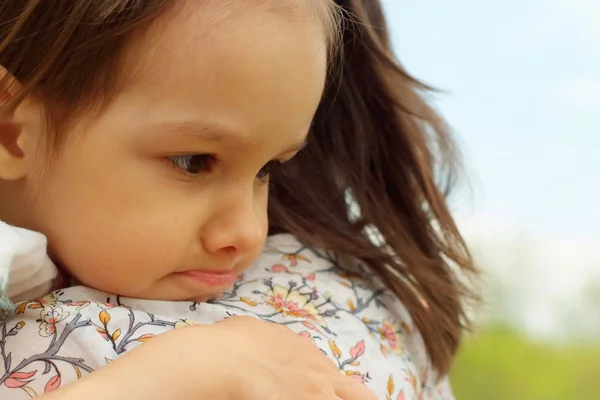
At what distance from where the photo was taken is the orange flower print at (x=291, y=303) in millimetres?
916

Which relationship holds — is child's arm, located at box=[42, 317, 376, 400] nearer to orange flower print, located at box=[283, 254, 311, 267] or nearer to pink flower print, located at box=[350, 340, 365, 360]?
pink flower print, located at box=[350, 340, 365, 360]

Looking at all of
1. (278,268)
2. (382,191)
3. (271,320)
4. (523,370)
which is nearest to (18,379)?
(271,320)

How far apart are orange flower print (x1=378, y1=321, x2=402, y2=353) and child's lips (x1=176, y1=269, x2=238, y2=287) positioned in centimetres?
22

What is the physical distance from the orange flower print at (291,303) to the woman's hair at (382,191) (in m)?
0.11

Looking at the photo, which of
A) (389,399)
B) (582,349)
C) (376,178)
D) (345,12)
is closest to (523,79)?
(582,349)

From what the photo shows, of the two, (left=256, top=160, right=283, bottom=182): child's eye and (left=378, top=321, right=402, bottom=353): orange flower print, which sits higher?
(left=256, top=160, right=283, bottom=182): child's eye

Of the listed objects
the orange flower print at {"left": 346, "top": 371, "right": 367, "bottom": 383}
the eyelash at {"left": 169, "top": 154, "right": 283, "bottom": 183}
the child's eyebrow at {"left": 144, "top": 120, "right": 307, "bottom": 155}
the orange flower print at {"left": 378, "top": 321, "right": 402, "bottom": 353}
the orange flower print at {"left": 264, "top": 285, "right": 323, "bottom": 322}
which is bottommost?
the orange flower print at {"left": 378, "top": 321, "right": 402, "bottom": 353}

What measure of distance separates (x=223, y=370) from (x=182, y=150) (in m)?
0.19

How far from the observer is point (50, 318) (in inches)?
28.2

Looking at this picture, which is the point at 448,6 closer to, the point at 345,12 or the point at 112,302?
the point at 345,12

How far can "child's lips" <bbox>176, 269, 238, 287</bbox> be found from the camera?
821mm

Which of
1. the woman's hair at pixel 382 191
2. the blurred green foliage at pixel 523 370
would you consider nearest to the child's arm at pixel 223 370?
the woman's hair at pixel 382 191

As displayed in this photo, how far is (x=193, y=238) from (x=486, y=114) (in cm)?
115

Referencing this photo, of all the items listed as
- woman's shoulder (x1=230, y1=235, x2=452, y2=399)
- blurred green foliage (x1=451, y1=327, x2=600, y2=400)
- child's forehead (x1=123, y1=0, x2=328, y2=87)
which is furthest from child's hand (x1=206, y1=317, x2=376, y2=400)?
blurred green foliage (x1=451, y1=327, x2=600, y2=400)
